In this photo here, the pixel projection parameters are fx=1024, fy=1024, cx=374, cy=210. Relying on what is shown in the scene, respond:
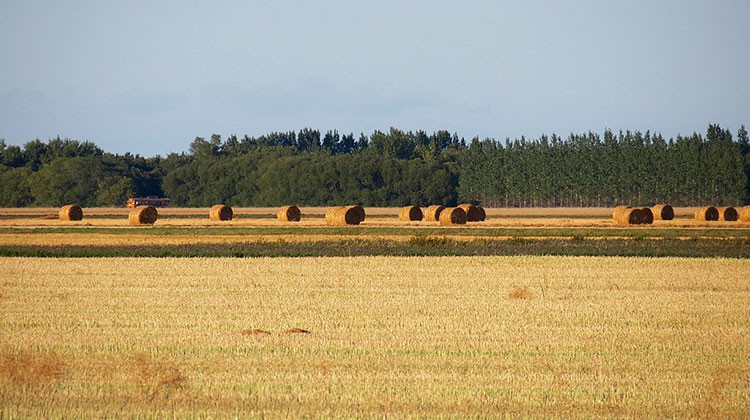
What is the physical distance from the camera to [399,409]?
11.4 metres

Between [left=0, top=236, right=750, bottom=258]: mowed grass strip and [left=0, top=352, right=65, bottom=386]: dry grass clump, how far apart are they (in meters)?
20.6

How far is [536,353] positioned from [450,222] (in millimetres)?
47642

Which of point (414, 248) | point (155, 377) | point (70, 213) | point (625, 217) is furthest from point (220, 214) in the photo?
point (155, 377)

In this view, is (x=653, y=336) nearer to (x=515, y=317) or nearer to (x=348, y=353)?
(x=515, y=317)

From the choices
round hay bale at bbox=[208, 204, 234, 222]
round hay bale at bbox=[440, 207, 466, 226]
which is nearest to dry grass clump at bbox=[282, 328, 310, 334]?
round hay bale at bbox=[440, 207, 466, 226]

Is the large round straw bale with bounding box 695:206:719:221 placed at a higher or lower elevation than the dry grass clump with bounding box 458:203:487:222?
lower

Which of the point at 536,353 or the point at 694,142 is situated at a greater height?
the point at 694,142

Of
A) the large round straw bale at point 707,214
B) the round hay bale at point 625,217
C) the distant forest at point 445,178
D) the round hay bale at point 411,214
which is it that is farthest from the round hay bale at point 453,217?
the distant forest at point 445,178

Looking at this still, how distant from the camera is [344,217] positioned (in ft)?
196

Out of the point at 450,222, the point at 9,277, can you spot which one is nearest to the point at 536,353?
the point at 9,277

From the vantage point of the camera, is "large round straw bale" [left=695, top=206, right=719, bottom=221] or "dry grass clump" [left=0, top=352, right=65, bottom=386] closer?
"dry grass clump" [left=0, top=352, right=65, bottom=386]

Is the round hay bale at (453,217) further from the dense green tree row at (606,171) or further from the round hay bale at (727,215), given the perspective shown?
the dense green tree row at (606,171)

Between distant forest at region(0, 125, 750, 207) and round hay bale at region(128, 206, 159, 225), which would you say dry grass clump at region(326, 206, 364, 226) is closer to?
round hay bale at region(128, 206, 159, 225)

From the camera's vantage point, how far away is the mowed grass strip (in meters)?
34.5
